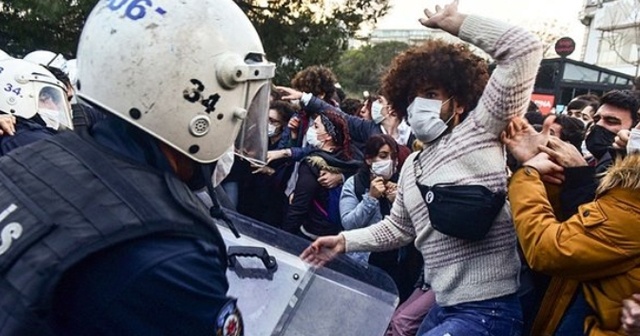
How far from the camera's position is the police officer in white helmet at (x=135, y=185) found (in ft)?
3.30

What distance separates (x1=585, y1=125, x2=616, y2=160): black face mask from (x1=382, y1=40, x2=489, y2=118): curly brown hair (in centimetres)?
132

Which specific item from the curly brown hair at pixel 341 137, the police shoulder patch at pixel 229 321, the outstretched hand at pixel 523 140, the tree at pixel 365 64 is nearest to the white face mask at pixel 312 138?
the curly brown hair at pixel 341 137

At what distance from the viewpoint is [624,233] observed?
1711mm

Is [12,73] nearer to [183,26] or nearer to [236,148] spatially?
[236,148]

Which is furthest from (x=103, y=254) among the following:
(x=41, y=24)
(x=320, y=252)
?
(x=41, y=24)

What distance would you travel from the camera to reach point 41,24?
8.48 meters

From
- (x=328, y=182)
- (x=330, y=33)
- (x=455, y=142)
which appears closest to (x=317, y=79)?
(x=328, y=182)

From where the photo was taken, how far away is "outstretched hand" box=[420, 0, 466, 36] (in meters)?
2.01

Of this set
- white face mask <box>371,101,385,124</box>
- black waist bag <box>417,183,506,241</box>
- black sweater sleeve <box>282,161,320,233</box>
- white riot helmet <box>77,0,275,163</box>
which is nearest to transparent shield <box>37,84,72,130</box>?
black sweater sleeve <box>282,161,320,233</box>

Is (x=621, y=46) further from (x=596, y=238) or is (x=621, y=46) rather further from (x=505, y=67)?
(x=596, y=238)

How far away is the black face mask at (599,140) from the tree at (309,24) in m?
7.12

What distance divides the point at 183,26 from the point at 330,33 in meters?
9.32

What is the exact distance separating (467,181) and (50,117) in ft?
8.75

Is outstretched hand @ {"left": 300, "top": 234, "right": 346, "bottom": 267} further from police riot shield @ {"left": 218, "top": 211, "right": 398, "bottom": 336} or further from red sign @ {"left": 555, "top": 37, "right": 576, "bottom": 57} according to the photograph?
red sign @ {"left": 555, "top": 37, "right": 576, "bottom": 57}
